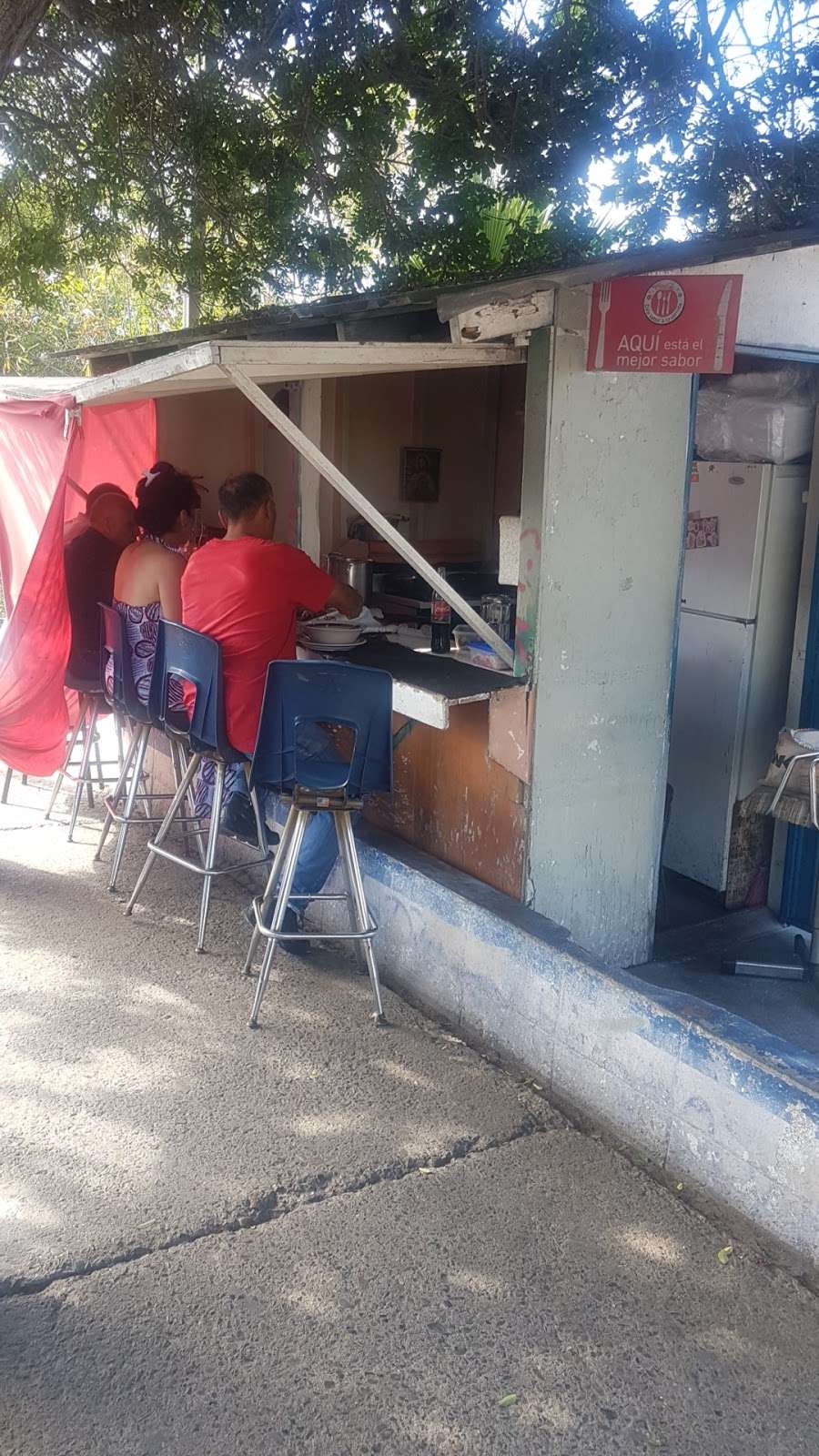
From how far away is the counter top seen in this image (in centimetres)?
406

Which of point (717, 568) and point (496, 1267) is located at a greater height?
point (717, 568)

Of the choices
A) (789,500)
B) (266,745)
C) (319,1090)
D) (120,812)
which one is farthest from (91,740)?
(789,500)

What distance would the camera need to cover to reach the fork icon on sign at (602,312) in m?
3.83

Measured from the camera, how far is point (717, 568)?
510cm

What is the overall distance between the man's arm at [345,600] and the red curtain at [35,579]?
3.95 feet

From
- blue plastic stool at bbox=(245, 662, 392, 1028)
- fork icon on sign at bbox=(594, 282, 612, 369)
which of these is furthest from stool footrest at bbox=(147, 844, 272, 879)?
fork icon on sign at bbox=(594, 282, 612, 369)

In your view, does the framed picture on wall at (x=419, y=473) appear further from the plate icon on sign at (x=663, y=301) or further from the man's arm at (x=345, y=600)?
the plate icon on sign at (x=663, y=301)

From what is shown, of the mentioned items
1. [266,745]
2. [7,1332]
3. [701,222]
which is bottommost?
[7,1332]

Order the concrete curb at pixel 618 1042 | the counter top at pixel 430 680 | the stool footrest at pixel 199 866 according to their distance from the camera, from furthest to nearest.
Result: the stool footrest at pixel 199 866, the counter top at pixel 430 680, the concrete curb at pixel 618 1042

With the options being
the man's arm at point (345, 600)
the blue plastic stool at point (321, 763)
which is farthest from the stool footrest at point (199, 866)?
the man's arm at point (345, 600)

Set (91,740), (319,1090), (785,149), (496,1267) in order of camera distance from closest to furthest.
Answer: (496,1267), (319,1090), (91,740), (785,149)

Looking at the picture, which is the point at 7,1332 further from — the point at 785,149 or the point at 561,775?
the point at 785,149

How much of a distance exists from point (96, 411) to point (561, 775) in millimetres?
3500

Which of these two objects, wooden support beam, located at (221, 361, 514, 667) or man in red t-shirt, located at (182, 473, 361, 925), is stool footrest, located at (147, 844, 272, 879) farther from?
wooden support beam, located at (221, 361, 514, 667)
